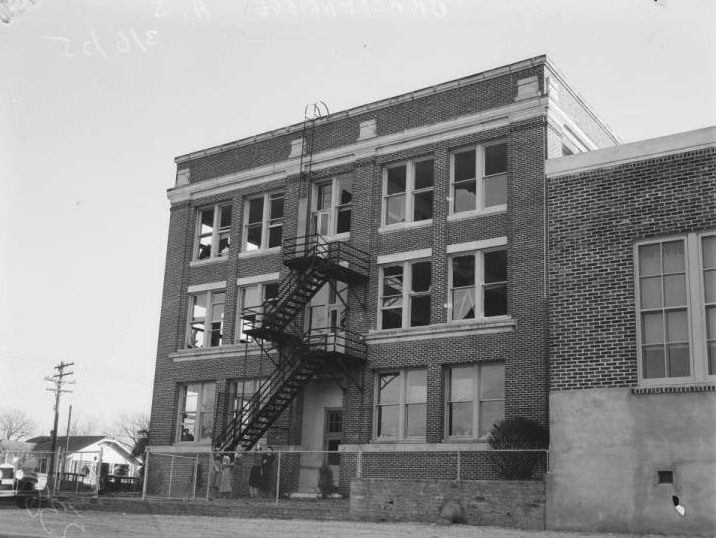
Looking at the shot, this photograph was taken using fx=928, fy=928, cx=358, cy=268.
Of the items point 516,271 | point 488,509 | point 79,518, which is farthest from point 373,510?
point 516,271

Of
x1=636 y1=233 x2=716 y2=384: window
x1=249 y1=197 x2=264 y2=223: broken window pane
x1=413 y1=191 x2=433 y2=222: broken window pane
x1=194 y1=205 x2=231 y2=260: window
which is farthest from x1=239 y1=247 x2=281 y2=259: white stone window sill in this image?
x1=636 y1=233 x2=716 y2=384: window

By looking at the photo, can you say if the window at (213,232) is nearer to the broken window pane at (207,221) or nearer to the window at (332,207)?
the broken window pane at (207,221)

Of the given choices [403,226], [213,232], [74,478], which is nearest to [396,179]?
[403,226]

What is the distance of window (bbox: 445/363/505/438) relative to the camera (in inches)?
1035

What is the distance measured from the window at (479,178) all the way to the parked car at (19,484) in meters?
14.6

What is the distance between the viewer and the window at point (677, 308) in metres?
17.2

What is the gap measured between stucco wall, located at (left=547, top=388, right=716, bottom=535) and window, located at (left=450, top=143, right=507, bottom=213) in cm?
1096

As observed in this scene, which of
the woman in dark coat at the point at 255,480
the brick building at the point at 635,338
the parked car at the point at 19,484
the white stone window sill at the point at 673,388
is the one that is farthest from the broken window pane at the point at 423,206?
the parked car at the point at 19,484

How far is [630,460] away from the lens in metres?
17.0

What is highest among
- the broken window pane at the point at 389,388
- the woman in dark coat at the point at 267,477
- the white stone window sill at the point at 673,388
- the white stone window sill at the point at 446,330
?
the white stone window sill at the point at 446,330

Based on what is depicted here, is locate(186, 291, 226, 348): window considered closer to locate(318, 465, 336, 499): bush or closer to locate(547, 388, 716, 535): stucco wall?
locate(318, 465, 336, 499): bush

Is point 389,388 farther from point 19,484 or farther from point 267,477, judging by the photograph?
point 19,484

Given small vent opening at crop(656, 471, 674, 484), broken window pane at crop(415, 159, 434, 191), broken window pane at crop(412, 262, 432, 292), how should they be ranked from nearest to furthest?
small vent opening at crop(656, 471, 674, 484)
broken window pane at crop(412, 262, 432, 292)
broken window pane at crop(415, 159, 434, 191)

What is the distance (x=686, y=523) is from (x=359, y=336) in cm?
1435
